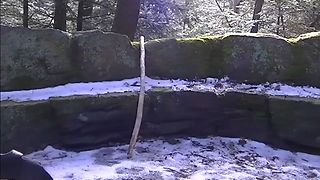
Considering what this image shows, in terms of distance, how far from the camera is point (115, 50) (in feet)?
15.5

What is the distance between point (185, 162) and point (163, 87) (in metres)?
0.92

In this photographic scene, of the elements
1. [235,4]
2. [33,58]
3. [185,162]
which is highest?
[235,4]

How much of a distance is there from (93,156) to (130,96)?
0.67 m

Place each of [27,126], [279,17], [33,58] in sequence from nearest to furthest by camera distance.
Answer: [27,126], [33,58], [279,17]

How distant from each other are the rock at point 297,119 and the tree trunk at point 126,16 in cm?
303

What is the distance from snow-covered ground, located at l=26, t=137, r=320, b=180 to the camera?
3768 mm

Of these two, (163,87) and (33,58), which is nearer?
(33,58)

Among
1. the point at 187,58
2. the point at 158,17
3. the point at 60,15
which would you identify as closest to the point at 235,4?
the point at 158,17

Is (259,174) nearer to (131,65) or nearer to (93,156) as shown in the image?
(93,156)

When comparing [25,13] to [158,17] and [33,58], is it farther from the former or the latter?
[33,58]

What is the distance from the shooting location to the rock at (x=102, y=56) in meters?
4.57

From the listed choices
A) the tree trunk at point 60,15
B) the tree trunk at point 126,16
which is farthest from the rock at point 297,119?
the tree trunk at point 60,15

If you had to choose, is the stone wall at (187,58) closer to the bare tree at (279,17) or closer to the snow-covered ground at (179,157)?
the snow-covered ground at (179,157)

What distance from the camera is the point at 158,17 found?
9.45 metres
